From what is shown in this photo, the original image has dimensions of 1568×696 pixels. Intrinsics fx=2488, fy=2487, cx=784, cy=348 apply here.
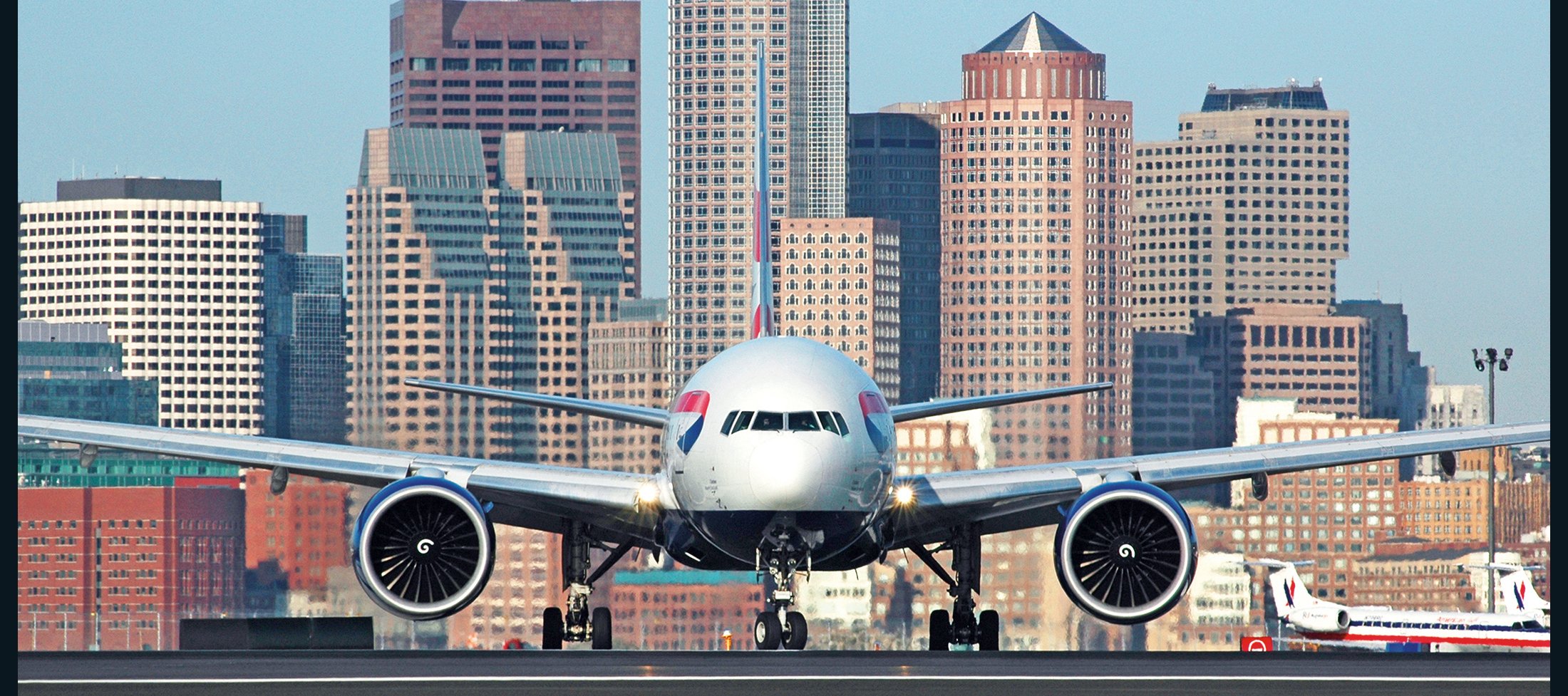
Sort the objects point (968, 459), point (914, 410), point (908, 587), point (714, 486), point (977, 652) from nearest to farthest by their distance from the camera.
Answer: point (977, 652), point (714, 486), point (914, 410), point (908, 587), point (968, 459)

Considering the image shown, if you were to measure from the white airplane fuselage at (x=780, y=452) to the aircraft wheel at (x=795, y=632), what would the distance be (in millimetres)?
1124

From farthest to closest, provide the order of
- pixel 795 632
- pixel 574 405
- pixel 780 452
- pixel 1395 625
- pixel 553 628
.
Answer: pixel 1395 625
pixel 553 628
pixel 574 405
pixel 795 632
pixel 780 452

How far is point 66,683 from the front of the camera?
2094 cm

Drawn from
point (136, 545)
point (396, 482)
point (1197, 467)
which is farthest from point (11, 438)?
point (136, 545)

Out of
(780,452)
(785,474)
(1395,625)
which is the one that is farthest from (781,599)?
(1395,625)

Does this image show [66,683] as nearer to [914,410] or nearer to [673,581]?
[914,410]

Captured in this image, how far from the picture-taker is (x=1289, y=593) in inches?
3883

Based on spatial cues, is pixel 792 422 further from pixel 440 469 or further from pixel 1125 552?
pixel 440 469

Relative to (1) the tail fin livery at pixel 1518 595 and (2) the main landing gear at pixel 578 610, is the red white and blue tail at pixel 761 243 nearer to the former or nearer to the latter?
(2) the main landing gear at pixel 578 610

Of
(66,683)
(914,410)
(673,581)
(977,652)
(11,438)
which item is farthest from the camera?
(673,581)

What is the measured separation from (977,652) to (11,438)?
15446mm

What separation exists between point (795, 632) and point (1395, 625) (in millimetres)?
66555

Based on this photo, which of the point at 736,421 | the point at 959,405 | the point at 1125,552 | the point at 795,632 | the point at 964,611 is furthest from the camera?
the point at 964,611

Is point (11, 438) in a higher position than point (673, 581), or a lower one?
higher
